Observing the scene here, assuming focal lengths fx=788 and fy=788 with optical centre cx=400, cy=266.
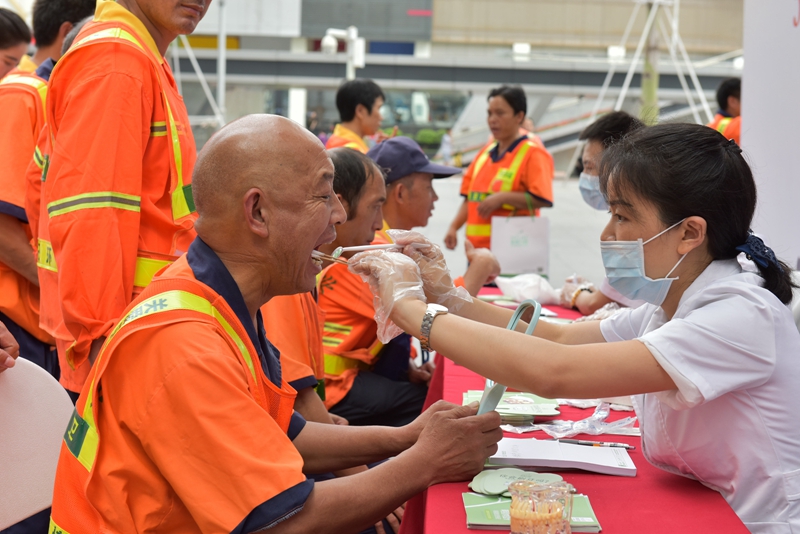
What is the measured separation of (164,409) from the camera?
121 centimetres

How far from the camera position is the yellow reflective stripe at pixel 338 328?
2.77 metres

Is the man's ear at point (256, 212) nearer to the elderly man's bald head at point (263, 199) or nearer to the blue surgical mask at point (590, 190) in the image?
the elderly man's bald head at point (263, 199)

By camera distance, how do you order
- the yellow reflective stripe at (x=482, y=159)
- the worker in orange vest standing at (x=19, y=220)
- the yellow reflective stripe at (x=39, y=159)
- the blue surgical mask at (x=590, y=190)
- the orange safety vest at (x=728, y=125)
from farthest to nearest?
1. the orange safety vest at (x=728, y=125)
2. the yellow reflective stripe at (x=482, y=159)
3. the blue surgical mask at (x=590, y=190)
4. the worker in orange vest standing at (x=19, y=220)
5. the yellow reflective stripe at (x=39, y=159)

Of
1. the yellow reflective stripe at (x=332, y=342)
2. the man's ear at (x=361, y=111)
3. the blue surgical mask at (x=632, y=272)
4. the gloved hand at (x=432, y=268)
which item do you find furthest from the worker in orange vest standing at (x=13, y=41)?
the blue surgical mask at (x=632, y=272)

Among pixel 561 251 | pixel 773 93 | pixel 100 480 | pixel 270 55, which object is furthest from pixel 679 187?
pixel 270 55

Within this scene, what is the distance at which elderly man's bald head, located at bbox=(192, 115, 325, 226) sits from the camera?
1395mm

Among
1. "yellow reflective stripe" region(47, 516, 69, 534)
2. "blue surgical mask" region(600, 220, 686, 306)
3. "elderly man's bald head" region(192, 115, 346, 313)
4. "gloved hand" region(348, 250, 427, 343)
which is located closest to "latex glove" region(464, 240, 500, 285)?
"gloved hand" region(348, 250, 427, 343)

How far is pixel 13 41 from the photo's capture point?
3400 mm

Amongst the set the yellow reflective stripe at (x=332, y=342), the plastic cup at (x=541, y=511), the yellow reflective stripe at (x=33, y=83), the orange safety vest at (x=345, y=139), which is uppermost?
the yellow reflective stripe at (x=33, y=83)

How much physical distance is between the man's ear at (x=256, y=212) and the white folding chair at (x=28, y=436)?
23.9 inches

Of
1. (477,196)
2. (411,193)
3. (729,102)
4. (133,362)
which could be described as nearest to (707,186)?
(133,362)

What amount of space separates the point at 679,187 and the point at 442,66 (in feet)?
67.8

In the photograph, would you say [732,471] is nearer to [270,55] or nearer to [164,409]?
[164,409]

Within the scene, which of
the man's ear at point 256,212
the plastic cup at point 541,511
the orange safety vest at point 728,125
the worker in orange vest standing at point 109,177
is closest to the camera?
the plastic cup at point 541,511
